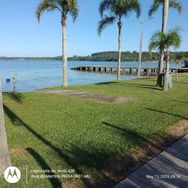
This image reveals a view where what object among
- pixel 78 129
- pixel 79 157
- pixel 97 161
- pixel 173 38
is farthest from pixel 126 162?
pixel 173 38

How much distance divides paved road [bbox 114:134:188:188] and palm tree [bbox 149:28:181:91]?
9.96m

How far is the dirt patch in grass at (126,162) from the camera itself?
4.37 meters

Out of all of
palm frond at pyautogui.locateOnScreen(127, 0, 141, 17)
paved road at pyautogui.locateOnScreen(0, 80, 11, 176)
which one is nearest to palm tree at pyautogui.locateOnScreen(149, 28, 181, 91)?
palm frond at pyautogui.locateOnScreen(127, 0, 141, 17)

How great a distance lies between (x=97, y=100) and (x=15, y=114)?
12.8 ft

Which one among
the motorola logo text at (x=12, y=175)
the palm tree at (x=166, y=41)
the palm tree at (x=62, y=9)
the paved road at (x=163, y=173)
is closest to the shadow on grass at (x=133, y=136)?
the paved road at (x=163, y=173)

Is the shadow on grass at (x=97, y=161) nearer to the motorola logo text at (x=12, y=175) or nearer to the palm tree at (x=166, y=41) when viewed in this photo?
the motorola logo text at (x=12, y=175)

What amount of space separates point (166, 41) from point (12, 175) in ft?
42.7

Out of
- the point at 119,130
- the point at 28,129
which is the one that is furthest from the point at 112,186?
the point at 28,129

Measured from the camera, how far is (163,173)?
186 inches

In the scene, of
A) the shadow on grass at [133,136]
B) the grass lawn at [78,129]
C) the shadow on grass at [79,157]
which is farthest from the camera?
the shadow on grass at [133,136]

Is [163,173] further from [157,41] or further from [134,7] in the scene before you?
[134,7]

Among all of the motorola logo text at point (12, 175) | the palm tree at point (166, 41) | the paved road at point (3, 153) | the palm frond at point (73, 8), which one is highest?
the palm frond at point (73, 8)

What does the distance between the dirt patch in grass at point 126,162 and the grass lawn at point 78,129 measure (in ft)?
0.28

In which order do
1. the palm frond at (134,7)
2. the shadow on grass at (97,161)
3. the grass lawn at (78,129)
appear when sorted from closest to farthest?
the shadow on grass at (97,161) → the grass lawn at (78,129) → the palm frond at (134,7)
